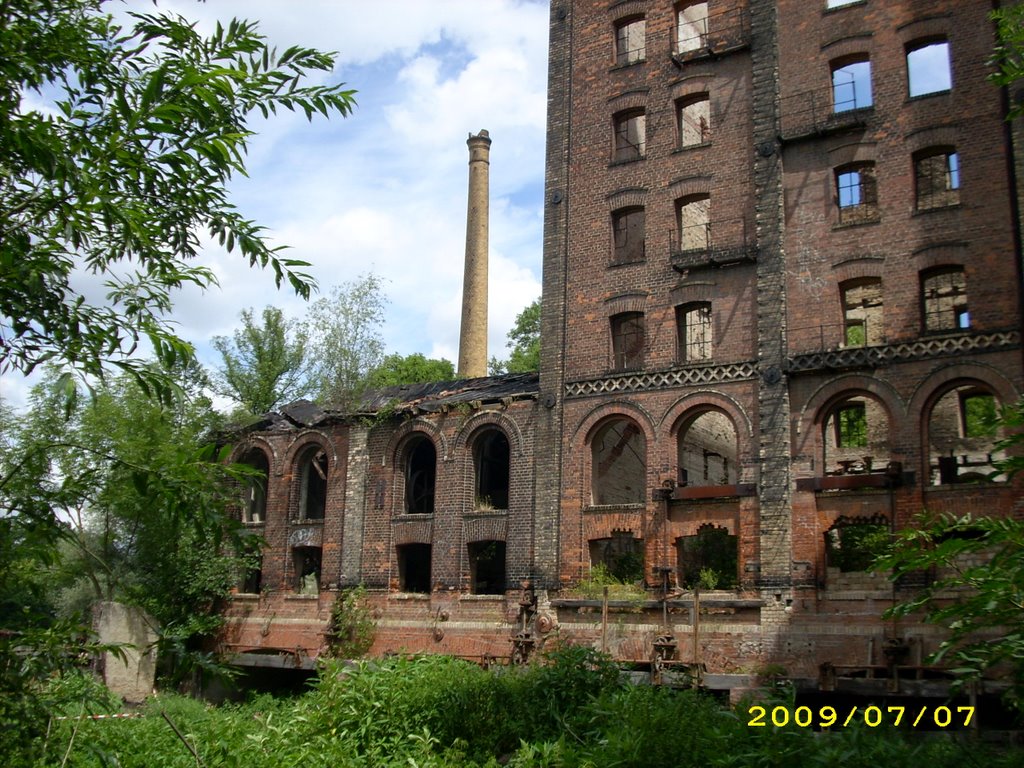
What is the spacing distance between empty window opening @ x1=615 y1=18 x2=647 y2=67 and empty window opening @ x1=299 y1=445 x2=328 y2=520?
14.0 meters

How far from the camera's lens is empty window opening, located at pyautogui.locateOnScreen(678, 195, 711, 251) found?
83.4ft

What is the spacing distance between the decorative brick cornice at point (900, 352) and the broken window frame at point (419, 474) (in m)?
10.9

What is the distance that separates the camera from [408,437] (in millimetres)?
28516

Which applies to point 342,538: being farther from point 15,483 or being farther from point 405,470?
point 15,483

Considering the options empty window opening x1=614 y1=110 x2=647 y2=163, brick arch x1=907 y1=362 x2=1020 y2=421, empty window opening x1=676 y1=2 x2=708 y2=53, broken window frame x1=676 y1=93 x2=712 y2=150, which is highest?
empty window opening x1=676 y1=2 x2=708 y2=53

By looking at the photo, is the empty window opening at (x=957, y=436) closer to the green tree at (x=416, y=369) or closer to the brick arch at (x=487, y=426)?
the brick arch at (x=487, y=426)

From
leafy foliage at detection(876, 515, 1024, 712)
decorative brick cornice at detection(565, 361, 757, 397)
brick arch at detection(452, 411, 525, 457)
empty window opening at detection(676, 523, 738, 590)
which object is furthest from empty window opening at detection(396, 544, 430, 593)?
leafy foliage at detection(876, 515, 1024, 712)

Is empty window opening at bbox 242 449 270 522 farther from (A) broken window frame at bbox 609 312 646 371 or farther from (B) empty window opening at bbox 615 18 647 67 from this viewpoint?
(B) empty window opening at bbox 615 18 647 67

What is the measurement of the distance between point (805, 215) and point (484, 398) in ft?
30.5

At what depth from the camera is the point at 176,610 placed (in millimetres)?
30406

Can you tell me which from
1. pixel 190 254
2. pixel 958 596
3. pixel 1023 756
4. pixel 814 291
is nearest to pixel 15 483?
pixel 190 254

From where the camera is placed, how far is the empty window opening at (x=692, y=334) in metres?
24.8
